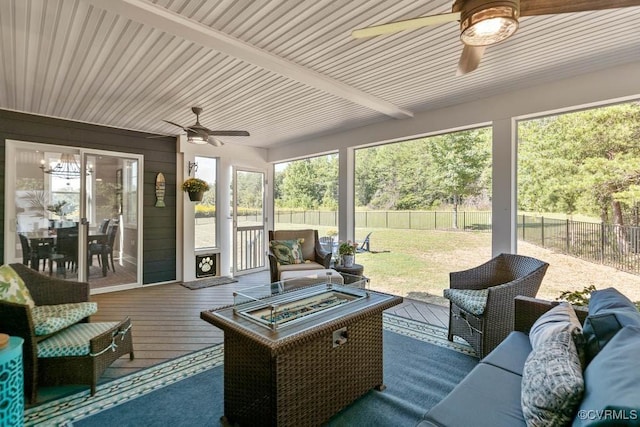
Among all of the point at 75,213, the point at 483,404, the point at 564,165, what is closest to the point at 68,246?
the point at 75,213

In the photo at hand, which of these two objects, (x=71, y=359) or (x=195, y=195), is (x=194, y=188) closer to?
(x=195, y=195)

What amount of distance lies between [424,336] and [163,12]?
3484 mm

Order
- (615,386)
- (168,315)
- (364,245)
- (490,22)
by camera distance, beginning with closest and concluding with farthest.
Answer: (615,386) < (490,22) < (168,315) < (364,245)

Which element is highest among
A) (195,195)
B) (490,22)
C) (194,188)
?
(490,22)

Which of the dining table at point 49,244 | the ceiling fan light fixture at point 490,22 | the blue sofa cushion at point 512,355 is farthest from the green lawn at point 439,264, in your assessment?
the dining table at point 49,244

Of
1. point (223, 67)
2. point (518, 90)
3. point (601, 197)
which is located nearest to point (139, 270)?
point (223, 67)

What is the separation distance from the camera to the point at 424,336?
3.09m

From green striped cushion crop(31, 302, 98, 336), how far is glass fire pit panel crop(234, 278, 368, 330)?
1.39m

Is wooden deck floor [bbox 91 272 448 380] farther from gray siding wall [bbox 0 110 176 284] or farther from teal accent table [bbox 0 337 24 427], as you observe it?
teal accent table [bbox 0 337 24 427]

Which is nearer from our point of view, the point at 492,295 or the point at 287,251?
the point at 492,295

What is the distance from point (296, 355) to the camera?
162 centimetres

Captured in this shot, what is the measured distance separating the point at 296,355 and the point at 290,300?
542 millimetres

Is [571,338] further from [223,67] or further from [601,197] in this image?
[223,67]

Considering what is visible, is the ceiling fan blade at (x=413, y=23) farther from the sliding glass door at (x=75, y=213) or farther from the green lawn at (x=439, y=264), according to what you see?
the sliding glass door at (x=75, y=213)
